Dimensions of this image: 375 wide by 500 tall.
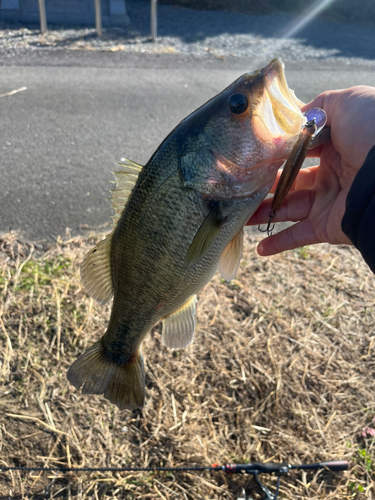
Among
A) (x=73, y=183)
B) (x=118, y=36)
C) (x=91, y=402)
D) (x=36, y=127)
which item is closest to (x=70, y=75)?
(x=36, y=127)

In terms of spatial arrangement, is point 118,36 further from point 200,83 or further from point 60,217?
point 60,217

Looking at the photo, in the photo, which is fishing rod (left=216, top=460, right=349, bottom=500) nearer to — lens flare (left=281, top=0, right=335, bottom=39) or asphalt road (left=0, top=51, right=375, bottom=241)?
asphalt road (left=0, top=51, right=375, bottom=241)

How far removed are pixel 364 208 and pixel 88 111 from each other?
201 inches

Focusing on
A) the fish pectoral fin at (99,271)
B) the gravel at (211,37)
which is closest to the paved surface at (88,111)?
the gravel at (211,37)

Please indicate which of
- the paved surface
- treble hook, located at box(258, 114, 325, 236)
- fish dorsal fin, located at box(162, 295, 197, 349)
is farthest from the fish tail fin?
the paved surface

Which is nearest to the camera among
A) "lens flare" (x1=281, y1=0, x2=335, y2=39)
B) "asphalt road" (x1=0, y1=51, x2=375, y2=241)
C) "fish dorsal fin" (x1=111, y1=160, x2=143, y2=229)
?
"fish dorsal fin" (x1=111, y1=160, x2=143, y2=229)

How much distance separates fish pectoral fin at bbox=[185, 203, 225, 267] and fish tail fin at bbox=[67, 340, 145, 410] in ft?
2.16

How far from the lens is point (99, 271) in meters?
1.82

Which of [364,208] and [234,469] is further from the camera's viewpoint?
[234,469]

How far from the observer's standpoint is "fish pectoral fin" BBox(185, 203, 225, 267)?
151 centimetres

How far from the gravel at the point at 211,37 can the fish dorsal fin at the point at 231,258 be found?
726cm

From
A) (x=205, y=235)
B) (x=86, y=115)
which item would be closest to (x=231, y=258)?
(x=205, y=235)

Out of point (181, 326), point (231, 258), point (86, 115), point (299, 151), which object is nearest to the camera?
point (299, 151)

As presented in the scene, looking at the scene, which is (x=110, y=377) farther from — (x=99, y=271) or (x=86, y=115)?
(x=86, y=115)
